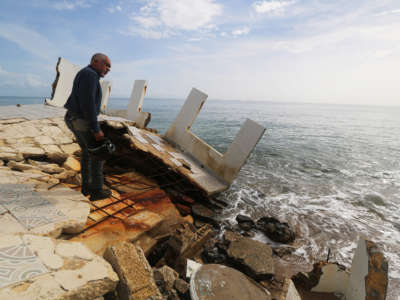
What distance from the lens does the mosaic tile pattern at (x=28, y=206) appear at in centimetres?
242

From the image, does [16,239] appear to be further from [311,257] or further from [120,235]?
[311,257]

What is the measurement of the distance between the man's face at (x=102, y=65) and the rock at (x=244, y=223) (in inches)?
186

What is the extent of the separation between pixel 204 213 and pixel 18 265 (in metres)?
4.15

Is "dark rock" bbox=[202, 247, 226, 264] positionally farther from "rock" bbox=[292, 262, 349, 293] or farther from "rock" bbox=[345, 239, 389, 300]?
"rock" bbox=[345, 239, 389, 300]

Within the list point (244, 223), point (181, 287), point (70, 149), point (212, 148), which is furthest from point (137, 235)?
point (212, 148)

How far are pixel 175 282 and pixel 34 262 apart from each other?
150cm

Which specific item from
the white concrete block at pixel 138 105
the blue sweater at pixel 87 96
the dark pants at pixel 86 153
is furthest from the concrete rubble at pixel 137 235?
the white concrete block at pixel 138 105

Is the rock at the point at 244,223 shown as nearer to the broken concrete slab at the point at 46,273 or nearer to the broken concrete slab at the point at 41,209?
the broken concrete slab at the point at 41,209

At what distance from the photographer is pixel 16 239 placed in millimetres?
1918

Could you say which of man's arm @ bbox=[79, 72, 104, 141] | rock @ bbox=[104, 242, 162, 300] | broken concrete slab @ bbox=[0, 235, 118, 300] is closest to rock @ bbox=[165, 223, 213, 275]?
rock @ bbox=[104, 242, 162, 300]

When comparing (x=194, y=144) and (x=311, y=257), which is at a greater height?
(x=194, y=144)

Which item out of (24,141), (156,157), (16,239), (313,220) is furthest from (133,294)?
(313,220)

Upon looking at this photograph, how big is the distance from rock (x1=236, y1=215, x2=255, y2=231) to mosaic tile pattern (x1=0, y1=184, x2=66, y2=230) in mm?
4128

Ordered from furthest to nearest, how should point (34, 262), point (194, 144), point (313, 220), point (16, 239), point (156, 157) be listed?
point (194, 144) < point (313, 220) < point (156, 157) < point (16, 239) < point (34, 262)
